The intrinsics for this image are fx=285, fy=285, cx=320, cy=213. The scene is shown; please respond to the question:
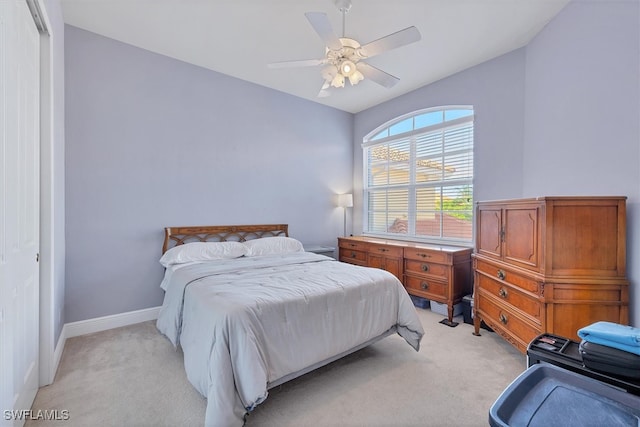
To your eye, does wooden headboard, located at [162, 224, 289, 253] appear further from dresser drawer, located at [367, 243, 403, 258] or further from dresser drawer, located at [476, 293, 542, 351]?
dresser drawer, located at [476, 293, 542, 351]

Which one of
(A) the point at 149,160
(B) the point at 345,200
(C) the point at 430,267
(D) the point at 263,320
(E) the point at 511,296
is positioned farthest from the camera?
(B) the point at 345,200

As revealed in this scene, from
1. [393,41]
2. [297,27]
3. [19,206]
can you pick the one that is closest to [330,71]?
[393,41]

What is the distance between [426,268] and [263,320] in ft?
8.15

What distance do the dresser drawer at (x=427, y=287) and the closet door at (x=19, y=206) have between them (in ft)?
12.0

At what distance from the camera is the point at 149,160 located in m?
3.40

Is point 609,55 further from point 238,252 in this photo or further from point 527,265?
point 238,252

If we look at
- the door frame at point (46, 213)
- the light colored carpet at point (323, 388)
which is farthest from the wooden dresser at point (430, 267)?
the door frame at point (46, 213)

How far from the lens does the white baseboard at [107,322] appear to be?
2947 millimetres

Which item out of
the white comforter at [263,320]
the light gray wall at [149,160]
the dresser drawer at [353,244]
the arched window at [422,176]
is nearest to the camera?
the white comforter at [263,320]

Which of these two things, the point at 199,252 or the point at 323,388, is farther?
the point at 199,252

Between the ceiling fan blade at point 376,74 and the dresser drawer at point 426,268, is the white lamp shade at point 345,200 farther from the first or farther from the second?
the ceiling fan blade at point 376,74

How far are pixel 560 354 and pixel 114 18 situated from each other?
4.41 m

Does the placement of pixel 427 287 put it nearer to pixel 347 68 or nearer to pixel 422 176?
pixel 422 176

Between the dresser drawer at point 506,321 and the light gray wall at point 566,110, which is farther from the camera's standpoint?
the dresser drawer at point 506,321
